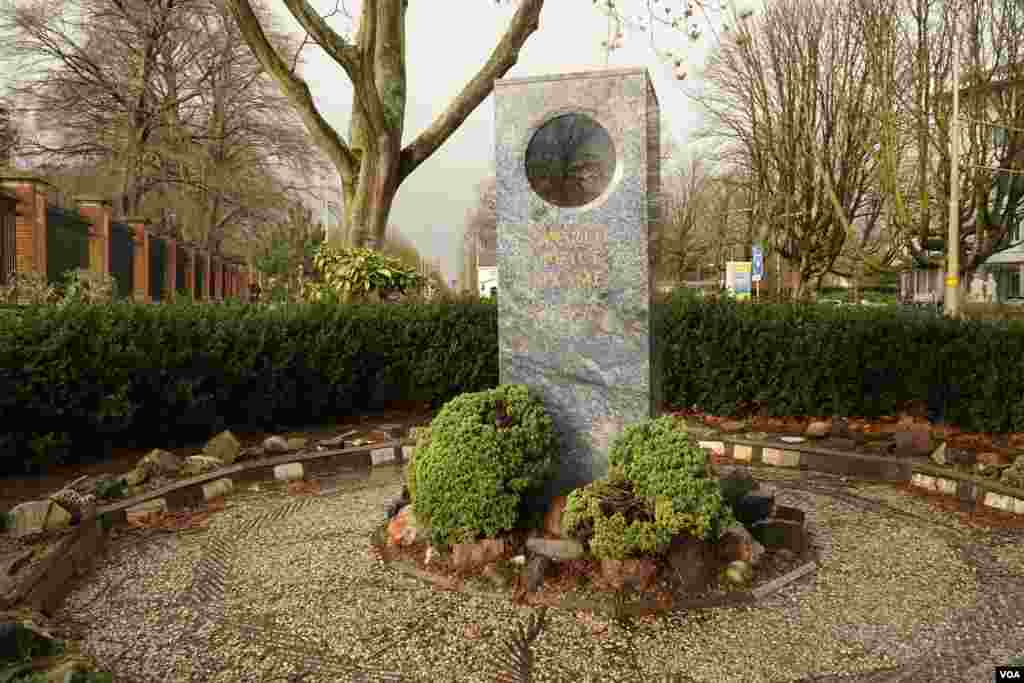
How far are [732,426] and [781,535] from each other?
3.53 m

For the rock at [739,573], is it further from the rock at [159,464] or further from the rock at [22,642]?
the rock at [159,464]

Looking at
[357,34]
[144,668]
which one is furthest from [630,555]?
[357,34]

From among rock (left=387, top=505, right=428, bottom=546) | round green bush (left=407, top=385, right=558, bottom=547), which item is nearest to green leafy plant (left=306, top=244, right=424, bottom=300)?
rock (left=387, top=505, right=428, bottom=546)

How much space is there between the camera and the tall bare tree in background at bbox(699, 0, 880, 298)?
18109 mm

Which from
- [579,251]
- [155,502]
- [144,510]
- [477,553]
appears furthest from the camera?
[155,502]

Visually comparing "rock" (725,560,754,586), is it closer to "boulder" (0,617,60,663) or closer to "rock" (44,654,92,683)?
"rock" (44,654,92,683)

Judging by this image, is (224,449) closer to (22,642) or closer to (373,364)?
(373,364)

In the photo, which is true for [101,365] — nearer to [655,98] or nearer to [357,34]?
[655,98]

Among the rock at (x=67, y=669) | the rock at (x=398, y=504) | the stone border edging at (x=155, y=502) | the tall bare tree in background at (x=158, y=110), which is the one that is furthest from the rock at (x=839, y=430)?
the tall bare tree in background at (x=158, y=110)

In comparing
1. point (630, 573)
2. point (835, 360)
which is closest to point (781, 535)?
point (630, 573)

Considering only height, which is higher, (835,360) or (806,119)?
(806,119)

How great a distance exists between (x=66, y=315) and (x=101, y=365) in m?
0.50

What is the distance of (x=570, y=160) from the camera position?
4469 millimetres

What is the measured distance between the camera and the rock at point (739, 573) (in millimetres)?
3678
